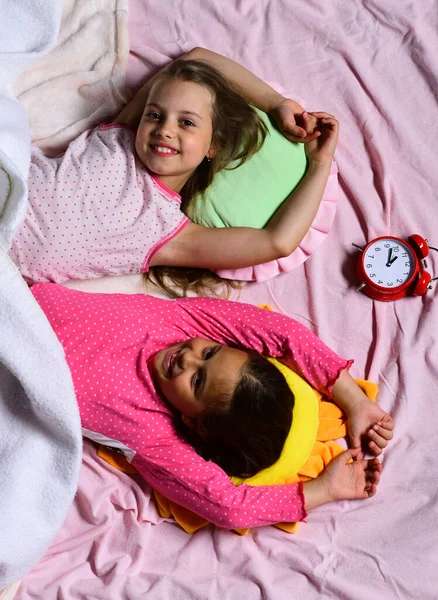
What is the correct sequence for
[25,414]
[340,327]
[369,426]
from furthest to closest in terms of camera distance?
1. [340,327]
2. [369,426]
3. [25,414]

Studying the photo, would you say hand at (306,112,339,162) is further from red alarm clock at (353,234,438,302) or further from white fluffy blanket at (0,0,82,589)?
white fluffy blanket at (0,0,82,589)

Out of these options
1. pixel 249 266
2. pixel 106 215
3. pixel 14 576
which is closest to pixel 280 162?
pixel 249 266

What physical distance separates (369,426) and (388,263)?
1.03 feet

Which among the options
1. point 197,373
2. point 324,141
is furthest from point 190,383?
point 324,141

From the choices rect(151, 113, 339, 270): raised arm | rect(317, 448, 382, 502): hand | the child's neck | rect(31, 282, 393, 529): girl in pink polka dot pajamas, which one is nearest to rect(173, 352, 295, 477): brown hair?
rect(31, 282, 393, 529): girl in pink polka dot pajamas

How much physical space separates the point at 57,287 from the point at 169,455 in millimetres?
364

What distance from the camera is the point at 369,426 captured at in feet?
4.50

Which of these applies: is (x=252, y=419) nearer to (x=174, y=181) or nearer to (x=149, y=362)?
(x=149, y=362)

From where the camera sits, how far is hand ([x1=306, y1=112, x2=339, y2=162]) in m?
1.51

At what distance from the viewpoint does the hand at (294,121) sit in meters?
1.51

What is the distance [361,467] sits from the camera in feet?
4.41

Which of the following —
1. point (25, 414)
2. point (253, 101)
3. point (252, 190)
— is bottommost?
point (25, 414)

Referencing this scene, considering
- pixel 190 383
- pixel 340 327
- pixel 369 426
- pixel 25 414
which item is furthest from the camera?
pixel 340 327

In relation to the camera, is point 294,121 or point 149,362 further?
point 294,121
